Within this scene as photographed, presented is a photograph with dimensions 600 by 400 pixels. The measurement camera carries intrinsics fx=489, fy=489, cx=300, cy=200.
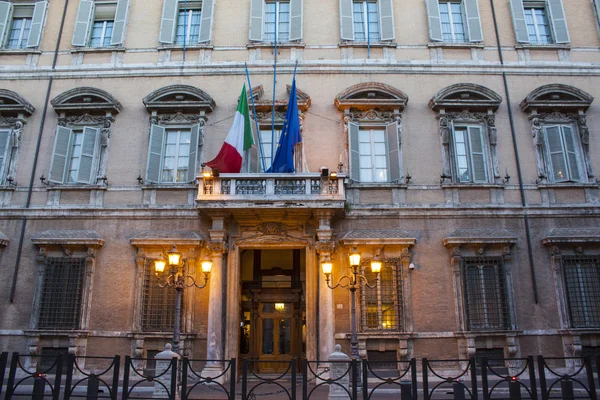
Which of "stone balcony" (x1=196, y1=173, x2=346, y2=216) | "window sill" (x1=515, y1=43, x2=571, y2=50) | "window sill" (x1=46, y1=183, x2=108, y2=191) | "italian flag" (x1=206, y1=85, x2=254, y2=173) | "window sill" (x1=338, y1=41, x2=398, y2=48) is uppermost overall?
"window sill" (x1=338, y1=41, x2=398, y2=48)

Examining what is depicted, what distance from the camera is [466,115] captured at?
15.5 meters

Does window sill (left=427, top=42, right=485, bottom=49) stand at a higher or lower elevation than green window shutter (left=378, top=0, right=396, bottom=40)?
lower

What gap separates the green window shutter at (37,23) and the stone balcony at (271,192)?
27.7 ft

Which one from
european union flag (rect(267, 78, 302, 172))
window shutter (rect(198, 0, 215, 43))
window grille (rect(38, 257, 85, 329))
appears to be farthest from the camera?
window shutter (rect(198, 0, 215, 43))

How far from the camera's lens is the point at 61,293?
1421cm

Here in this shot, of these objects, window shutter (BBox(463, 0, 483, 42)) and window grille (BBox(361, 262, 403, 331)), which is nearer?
window grille (BBox(361, 262, 403, 331))

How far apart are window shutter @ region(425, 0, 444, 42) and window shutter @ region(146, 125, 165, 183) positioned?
9512 millimetres

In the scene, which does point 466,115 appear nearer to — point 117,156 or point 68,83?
point 117,156

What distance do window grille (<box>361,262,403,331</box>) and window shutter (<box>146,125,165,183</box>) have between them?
6976 millimetres

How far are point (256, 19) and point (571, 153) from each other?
11.1 metres

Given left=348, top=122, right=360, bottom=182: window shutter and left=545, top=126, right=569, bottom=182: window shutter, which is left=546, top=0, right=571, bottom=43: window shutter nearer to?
left=545, top=126, right=569, bottom=182: window shutter

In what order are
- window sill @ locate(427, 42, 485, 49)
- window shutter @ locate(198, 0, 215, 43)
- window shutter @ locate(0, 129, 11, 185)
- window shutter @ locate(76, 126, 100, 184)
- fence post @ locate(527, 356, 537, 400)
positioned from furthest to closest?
1. window shutter @ locate(198, 0, 215, 43)
2. window sill @ locate(427, 42, 485, 49)
3. window shutter @ locate(0, 129, 11, 185)
4. window shutter @ locate(76, 126, 100, 184)
5. fence post @ locate(527, 356, 537, 400)

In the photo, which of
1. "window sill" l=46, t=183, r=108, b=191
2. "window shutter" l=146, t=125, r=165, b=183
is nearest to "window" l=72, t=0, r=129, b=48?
"window shutter" l=146, t=125, r=165, b=183

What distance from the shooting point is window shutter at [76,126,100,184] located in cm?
1520
